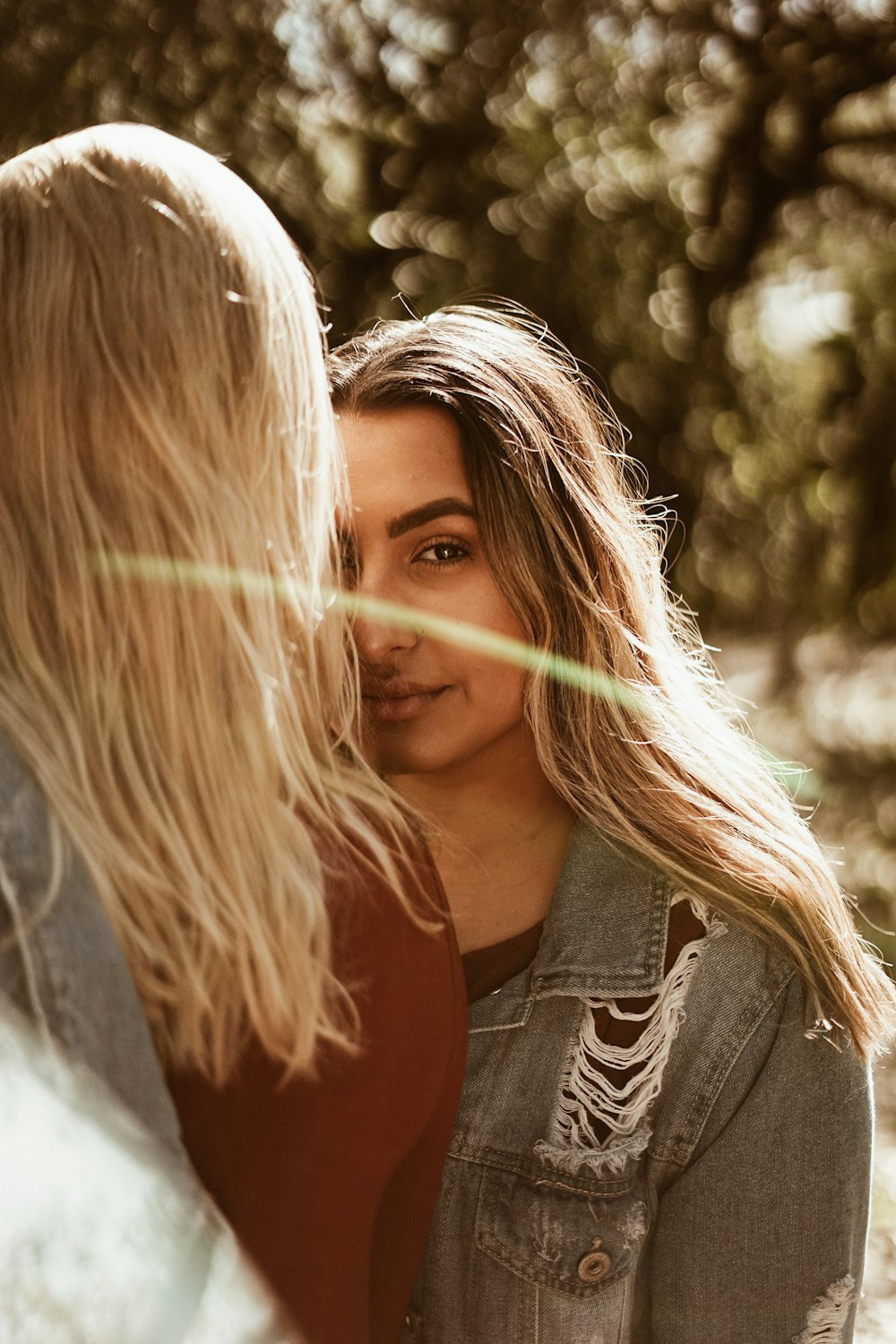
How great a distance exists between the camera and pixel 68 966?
85 cm

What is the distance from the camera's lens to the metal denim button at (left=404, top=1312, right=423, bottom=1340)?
159cm

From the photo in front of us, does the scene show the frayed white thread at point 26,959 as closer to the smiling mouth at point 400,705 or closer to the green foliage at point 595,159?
the smiling mouth at point 400,705

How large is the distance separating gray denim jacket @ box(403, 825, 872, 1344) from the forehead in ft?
2.14

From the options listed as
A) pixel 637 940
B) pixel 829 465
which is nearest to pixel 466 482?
pixel 637 940

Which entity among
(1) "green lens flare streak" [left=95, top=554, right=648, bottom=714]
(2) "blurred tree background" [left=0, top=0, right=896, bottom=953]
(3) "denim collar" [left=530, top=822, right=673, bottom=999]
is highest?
(2) "blurred tree background" [left=0, top=0, right=896, bottom=953]

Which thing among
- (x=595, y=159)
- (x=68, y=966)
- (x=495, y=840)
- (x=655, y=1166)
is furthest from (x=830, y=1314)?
(x=595, y=159)

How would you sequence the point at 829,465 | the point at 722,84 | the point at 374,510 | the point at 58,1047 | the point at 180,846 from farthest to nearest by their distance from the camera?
the point at 829,465 → the point at 722,84 → the point at 374,510 → the point at 180,846 → the point at 58,1047

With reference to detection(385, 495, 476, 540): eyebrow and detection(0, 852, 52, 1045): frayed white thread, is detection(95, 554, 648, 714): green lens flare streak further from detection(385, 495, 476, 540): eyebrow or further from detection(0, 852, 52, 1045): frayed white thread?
detection(0, 852, 52, 1045): frayed white thread

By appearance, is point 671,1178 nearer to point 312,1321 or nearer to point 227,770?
point 312,1321

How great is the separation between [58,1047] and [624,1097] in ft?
3.03

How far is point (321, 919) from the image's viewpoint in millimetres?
1022

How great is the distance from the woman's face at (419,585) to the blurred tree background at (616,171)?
2363mm

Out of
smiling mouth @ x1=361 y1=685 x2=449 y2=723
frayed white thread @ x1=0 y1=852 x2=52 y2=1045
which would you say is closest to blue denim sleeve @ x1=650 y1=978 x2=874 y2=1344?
smiling mouth @ x1=361 y1=685 x2=449 y2=723

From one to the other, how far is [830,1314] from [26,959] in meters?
1.25
